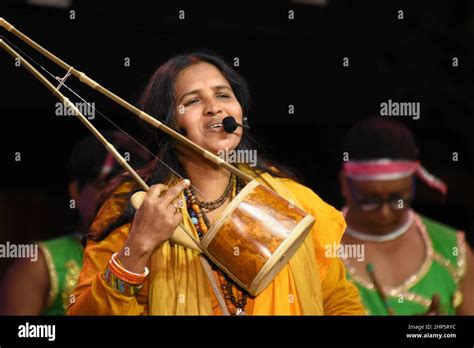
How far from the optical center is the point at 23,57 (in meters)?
3.07

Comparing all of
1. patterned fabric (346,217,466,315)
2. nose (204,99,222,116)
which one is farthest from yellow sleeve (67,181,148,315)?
patterned fabric (346,217,466,315)

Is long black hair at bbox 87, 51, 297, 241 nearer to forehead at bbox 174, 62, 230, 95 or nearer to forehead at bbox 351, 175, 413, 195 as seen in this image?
forehead at bbox 174, 62, 230, 95

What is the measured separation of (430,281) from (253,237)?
0.93 metres

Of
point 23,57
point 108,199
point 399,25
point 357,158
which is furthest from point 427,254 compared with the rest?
point 23,57

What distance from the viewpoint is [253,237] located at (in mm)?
2693

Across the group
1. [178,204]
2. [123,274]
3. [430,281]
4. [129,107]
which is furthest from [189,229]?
[430,281]

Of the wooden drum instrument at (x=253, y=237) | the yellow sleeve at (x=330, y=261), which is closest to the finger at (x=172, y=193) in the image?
the wooden drum instrument at (x=253, y=237)

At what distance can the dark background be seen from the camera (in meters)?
3.18

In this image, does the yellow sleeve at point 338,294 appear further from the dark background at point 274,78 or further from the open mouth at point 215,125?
the open mouth at point 215,125

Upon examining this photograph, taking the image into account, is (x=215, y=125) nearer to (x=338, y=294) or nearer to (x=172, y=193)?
(x=172, y=193)

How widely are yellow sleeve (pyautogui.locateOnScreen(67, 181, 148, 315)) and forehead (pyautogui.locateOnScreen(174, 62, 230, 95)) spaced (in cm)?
34

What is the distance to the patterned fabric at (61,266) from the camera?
11.4ft
